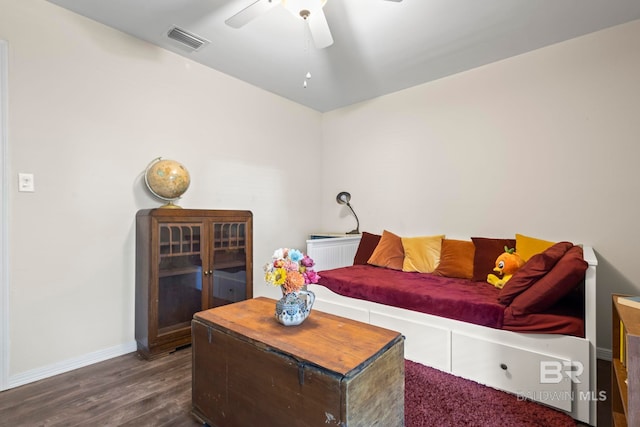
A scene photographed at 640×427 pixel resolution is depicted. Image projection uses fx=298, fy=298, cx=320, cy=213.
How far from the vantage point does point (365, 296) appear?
227cm

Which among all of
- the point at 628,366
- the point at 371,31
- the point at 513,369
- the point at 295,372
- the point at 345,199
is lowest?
the point at 513,369

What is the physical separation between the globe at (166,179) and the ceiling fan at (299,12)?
3.61ft

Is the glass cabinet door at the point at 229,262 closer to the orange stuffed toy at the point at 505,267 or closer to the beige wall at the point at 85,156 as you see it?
the beige wall at the point at 85,156

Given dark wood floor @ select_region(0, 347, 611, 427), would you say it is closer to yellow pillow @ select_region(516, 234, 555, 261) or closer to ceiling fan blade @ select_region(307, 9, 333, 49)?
yellow pillow @ select_region(516, 234, 555, 261)

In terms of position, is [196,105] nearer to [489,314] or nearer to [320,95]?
[320,95]

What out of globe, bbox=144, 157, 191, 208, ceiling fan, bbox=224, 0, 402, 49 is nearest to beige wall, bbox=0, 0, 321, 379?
globe, bbox=144, 157, 191, 208

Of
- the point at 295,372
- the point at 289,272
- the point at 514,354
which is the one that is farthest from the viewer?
the point at 514,354

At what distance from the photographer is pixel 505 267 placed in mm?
2145

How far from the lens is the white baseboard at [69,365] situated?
1.78 m

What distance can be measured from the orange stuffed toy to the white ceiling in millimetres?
1649

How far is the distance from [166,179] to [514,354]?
8.22 ft

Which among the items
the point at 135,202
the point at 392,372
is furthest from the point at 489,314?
the point at 135,202
